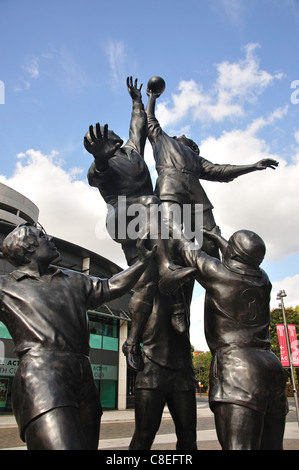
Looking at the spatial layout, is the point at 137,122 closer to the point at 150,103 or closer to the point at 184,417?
the point at 150,103

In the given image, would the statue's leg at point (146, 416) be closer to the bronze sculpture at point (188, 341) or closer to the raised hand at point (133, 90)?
Answer: the bronze sculpture at point (188, 341)

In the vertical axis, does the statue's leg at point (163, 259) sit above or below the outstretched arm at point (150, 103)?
below

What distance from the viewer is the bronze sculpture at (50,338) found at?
7.43 ft

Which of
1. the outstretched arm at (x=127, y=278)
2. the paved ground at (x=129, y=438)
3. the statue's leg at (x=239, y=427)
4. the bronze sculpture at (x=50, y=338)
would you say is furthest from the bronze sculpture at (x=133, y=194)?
the paved ground at (x=129, y=438)

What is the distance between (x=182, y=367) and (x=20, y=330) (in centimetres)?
181

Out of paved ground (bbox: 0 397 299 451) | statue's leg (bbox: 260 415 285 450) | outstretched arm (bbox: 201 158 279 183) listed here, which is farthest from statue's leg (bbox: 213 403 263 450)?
paved ground (bbox: 0 397 299 451)

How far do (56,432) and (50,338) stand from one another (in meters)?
0.58

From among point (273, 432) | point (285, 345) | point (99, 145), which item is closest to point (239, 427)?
point (273, 432)

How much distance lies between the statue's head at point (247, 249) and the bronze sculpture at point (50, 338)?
73cm

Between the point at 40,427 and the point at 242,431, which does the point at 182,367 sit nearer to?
the point at 242,431

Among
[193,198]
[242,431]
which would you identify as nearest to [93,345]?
[193,198]

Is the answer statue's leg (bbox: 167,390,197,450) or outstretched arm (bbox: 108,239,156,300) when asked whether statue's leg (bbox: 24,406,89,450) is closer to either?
outstretched arm (bbox: 108,239,156,300)

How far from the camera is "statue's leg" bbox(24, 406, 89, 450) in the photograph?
2.14 metres
